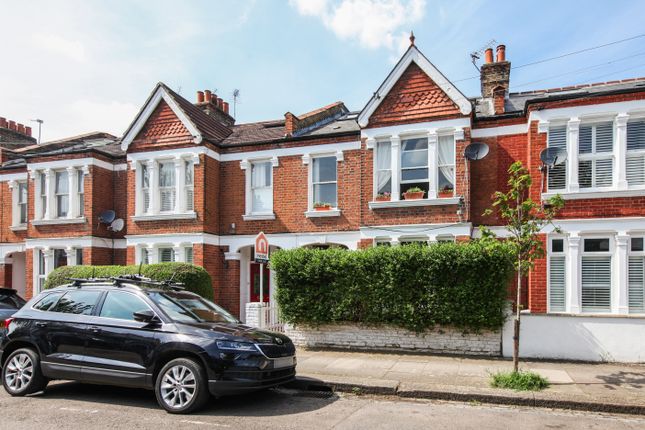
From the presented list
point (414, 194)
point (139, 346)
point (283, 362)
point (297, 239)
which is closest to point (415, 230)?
point (414, 194)

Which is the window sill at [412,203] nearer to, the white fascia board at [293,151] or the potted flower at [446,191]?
the potted flower at [446,191]

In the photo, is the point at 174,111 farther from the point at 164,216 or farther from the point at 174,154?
the point at 164,216

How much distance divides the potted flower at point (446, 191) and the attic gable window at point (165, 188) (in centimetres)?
800

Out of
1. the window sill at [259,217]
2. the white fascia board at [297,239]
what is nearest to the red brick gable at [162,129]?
the window sill at [259,217]

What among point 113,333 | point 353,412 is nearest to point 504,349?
point 353,412

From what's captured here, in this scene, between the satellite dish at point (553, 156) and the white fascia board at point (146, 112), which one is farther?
the white fascia board at point (146, 112)

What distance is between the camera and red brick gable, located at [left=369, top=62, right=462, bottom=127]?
1375 cm

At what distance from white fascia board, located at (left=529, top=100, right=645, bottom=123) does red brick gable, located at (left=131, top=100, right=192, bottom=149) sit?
36.0 feet

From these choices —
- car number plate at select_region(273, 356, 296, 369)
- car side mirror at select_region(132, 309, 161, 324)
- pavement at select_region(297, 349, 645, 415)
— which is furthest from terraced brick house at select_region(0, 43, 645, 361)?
car side mirror at select_region(132, 309, 161, 324)

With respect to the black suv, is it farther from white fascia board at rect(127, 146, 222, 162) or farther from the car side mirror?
white fascia board at rect(127, 146, 222, 162)

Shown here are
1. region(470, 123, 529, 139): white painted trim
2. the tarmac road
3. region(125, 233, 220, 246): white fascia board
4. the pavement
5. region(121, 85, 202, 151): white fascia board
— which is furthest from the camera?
region(121, 85, 202, 151): white fascia board

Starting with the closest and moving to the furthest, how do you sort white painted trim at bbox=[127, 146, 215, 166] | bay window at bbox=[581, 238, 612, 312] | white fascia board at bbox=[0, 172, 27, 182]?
bay window at bbox=[581, 238, 612, 312] → white painted trim at bbox=[127, 146, 215, 166] → white fascia board at bbox=[0, 172, 27, 182]

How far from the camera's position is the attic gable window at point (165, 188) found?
16375 millimetres

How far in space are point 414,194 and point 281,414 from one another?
843 centimetres
